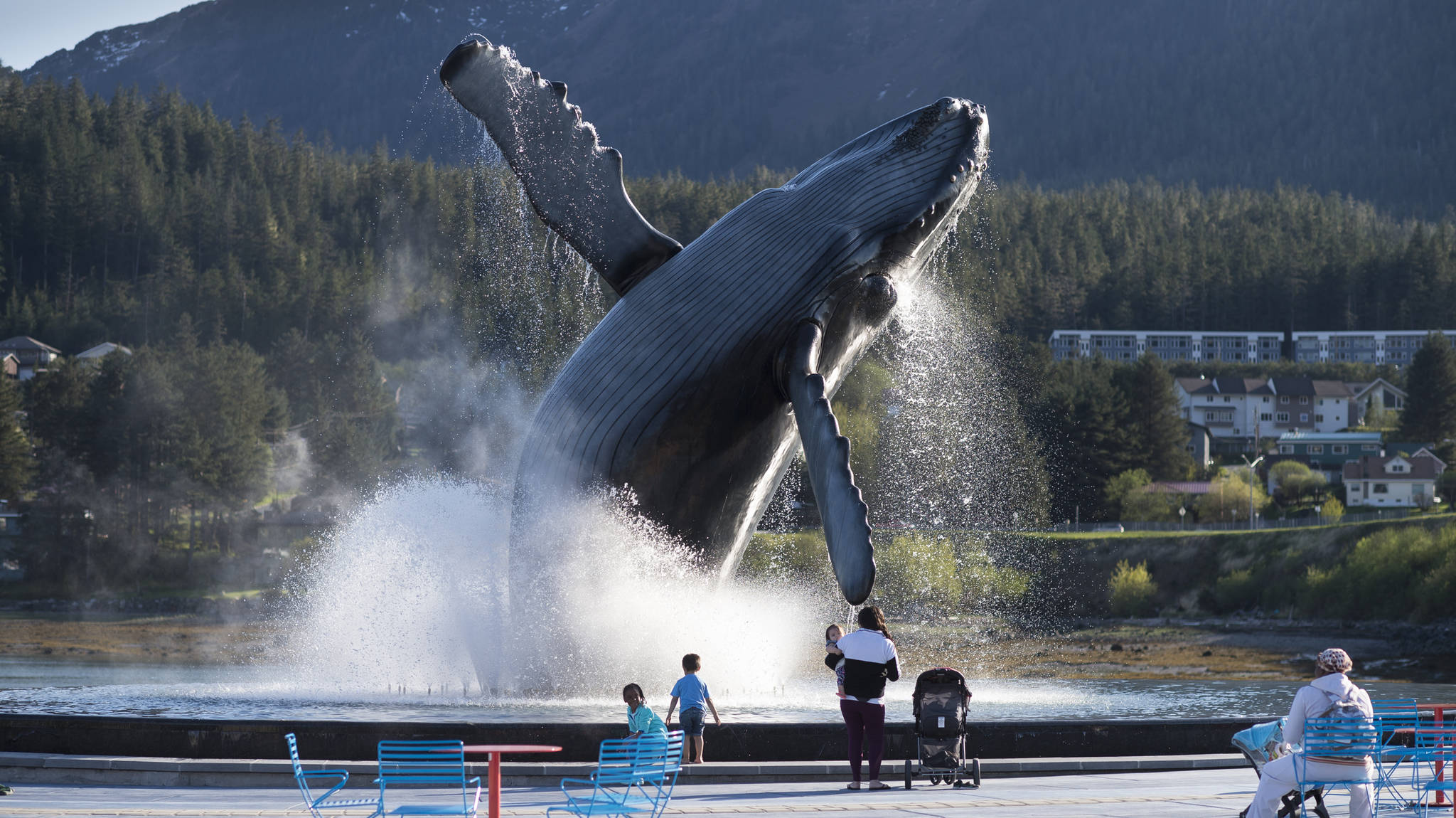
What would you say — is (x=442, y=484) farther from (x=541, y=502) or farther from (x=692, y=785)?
(x=692, y=785)

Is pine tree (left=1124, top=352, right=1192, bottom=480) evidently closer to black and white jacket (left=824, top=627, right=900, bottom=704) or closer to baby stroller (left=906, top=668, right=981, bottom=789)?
baby stroller (left=906, top=668, right=981, bottom=789)

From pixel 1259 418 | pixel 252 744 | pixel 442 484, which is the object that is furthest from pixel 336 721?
pixel 1259 418

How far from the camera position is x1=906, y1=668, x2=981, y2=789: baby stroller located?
12.2 metres

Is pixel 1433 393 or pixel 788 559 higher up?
pixel 1433 393

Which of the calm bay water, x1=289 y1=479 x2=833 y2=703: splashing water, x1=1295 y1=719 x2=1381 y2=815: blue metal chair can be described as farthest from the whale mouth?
x1=1295 y1=719 x2=1381 y2=815: blue metal chair

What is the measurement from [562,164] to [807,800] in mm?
8032

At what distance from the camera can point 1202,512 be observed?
10888 centimetres

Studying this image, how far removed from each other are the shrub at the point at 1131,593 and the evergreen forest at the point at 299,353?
19.3ft

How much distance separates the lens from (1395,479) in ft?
388

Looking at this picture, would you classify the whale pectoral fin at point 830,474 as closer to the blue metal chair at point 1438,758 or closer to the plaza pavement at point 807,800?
the plaza pavement at point 807,800

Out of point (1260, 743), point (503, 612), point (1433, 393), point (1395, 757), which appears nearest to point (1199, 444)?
point (1433, 393)

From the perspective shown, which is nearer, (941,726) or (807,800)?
(807,800)

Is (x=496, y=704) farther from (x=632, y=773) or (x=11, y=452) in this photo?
(x=11, y=452)

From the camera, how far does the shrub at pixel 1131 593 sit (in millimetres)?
85438
